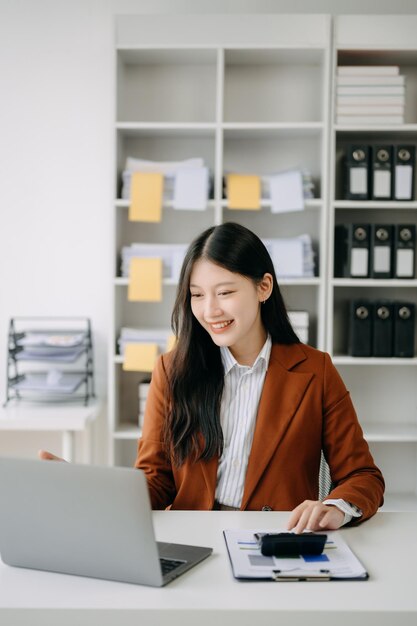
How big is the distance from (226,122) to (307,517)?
237 centimetres

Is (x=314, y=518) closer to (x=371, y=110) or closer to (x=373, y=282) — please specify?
(x=373, y=282)

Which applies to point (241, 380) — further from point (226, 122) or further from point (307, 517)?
point (226, 122)

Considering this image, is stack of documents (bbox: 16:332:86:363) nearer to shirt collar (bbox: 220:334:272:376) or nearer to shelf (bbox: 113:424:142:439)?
shelf (bbox: 113:424:142:439)

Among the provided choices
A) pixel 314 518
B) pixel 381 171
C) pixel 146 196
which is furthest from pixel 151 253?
pixel 314 518

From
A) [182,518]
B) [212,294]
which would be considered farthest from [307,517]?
[212,294]

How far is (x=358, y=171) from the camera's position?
3.20 meters

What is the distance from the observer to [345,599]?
114cm

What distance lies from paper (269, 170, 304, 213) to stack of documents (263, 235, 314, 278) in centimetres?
14

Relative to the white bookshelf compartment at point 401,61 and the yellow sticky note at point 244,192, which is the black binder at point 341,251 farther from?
the white bookshelf compartment at point 401,61

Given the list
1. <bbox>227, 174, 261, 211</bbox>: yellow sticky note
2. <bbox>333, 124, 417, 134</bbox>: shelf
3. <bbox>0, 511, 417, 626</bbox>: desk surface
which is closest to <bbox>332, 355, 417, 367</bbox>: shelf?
<bbox>227, 174, 261, 211</bbox>: yellow sticky note

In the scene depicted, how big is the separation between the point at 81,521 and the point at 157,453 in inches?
23.8

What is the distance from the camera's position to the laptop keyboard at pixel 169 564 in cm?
124

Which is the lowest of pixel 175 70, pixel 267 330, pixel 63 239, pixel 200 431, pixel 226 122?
pixel 200 431

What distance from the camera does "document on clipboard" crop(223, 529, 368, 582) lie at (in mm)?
1215
